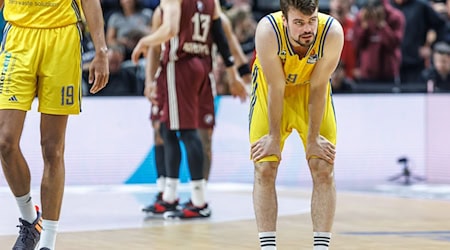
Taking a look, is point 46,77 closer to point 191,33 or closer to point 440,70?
point 191,33

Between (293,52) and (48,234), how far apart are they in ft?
5.73

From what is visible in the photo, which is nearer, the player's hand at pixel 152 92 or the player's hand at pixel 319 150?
the player's hand at pixel 319 150

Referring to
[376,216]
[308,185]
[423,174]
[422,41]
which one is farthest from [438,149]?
[376,216]

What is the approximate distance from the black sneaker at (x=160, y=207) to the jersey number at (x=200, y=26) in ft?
4.68

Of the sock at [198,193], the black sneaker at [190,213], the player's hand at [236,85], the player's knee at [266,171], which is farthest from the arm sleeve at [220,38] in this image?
the player's knee at [266,171]

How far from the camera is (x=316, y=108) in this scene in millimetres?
5820

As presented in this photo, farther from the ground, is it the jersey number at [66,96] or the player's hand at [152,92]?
the jersey number at [66,96]


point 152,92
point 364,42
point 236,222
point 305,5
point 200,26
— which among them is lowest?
point 236,222

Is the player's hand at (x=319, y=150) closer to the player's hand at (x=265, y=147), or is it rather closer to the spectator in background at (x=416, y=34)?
the player's hand at (x=265, y=147)

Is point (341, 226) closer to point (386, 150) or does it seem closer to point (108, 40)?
point (386, 150)

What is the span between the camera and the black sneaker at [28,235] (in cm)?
611

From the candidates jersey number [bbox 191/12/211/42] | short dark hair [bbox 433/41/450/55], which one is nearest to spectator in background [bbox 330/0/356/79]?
short dark hair [bbox 433/41/450/55]

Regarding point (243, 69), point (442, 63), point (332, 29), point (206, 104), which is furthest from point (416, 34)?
point (332, 29)

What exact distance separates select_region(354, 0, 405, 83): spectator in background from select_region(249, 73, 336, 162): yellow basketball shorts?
27.2 feet
